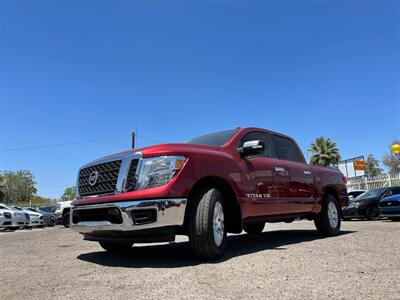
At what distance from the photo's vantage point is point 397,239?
6.54 meters

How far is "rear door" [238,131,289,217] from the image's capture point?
5609mm

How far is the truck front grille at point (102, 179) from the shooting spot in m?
4.77

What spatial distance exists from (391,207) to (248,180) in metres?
10.0

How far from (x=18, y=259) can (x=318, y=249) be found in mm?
4210

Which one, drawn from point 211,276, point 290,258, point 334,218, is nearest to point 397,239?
point 334,218

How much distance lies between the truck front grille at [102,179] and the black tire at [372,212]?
13.1 meters

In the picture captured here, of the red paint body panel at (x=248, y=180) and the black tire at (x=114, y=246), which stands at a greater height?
the red paint body panel at (x=248, y=180)

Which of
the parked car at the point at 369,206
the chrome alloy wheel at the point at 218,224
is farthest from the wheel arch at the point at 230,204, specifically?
the parked car at the point at 369,206

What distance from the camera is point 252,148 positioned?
216 inches

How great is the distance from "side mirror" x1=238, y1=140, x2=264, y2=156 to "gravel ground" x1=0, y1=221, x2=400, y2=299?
1.37 metres

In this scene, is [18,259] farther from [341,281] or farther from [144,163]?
[341,281]

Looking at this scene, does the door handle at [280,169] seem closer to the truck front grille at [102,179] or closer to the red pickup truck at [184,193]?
the red pickup truck at [184,193]

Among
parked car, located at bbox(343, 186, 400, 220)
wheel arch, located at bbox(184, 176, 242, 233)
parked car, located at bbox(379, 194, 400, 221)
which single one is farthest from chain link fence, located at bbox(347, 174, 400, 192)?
wheel arch, located at bbox(184, 176, 242, 233)

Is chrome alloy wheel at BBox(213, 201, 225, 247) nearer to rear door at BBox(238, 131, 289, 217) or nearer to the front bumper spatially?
rear door at BBox(238, 131, 289, 217)
